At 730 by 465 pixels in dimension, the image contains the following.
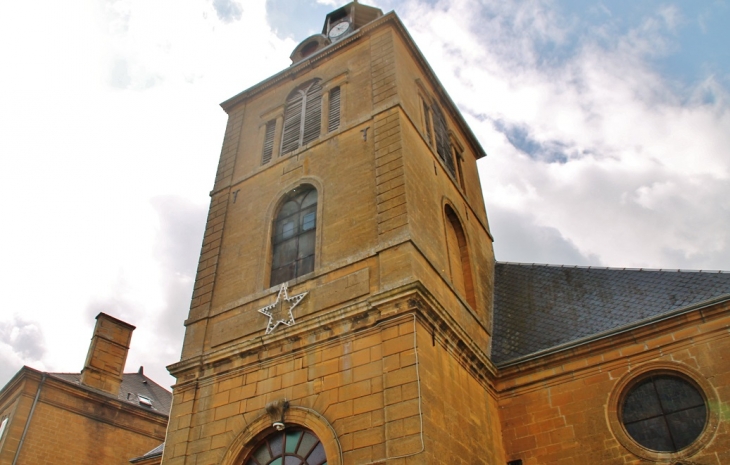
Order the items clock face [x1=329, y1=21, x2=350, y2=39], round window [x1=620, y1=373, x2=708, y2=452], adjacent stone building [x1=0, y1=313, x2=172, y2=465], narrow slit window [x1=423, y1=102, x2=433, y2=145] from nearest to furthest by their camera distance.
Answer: round window [x1=620, y1=373, x2=708, y2=452]
narrow slit window [x1=423, y1=102, x2=433, y2=145]
adjacent stone building [x1=0, y1=313, x2=172, y2=465]
clock face [x1=329, y1=21, x2=350, y2=39]

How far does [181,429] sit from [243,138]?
8062 mm

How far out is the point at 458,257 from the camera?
44.8 ft

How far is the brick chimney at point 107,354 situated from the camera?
19.6 meters

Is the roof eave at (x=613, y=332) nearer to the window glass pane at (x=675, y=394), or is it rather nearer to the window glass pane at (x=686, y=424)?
the window glass pane at (x=675, y=394)

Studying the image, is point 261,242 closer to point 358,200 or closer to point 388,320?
point 358,200

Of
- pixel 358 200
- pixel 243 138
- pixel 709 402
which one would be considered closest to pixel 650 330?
pixel 709 402

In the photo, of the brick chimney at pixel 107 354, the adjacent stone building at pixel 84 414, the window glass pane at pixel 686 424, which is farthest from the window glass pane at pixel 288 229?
the brick chimney at pixel 107 354

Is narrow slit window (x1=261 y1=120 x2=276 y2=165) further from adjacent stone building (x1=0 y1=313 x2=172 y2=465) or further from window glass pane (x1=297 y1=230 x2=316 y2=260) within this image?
adjacent stone building (x1=0 y1=313 x2=172 y2=465)

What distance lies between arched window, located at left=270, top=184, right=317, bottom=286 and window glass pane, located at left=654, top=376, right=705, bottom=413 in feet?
21.3

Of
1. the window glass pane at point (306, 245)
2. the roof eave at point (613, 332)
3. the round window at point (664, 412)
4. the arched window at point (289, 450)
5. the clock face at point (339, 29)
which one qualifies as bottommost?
the arched window at point (289, 450)

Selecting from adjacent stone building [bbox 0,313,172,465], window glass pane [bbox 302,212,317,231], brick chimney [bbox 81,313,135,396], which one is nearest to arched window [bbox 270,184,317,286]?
window glass pane [bbox 302,212,317,231]

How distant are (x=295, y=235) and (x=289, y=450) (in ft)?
15.2

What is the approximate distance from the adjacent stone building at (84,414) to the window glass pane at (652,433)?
15.4 meters

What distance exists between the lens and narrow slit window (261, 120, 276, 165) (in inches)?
587
